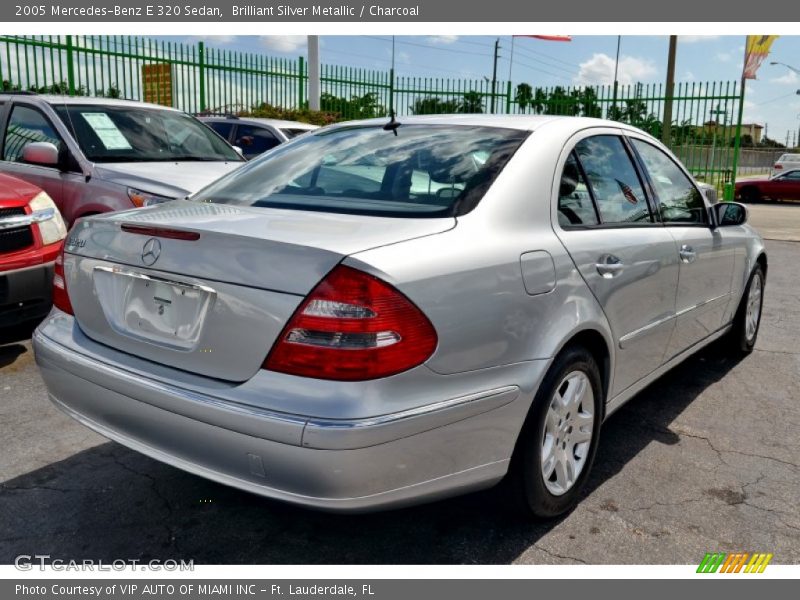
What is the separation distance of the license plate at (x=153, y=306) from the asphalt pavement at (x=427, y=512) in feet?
2.67

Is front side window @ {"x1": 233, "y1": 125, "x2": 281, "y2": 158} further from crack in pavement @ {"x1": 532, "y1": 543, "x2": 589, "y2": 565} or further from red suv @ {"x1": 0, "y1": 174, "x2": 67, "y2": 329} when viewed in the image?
crack in pavement @ {"x1": 532, "y1": 543, "x2": 589, "y2": 565}

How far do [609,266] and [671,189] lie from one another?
4.05 feet

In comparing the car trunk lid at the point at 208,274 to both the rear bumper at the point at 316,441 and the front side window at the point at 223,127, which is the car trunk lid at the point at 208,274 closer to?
the rear bumper at the point at 316,441

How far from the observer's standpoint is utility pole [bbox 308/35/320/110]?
14969 millimetres

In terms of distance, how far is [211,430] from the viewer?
7.31ft

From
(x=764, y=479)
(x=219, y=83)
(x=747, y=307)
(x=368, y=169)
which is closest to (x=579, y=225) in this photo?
(x=368, y=169)

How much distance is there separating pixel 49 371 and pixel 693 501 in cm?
266

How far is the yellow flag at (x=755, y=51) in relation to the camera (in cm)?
1551

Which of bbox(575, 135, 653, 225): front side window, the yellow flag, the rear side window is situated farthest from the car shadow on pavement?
the yellow flag

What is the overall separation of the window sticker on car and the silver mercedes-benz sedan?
11.6 feet

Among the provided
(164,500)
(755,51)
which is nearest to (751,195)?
(755,51)

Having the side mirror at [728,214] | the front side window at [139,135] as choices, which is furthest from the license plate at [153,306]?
the front side window at [139,135]

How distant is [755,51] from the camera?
1562 centimetres

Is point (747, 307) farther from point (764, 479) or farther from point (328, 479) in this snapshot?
point (328, 479)
